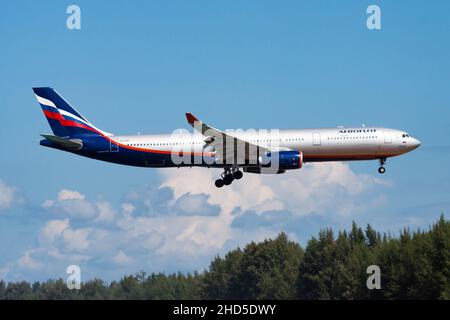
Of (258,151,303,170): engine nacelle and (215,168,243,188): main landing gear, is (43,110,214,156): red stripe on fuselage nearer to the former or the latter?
(215,168,243,188): main landing gear

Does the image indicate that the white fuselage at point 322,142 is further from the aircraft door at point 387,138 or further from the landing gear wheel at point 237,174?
the landing gear wheel at point 237,174

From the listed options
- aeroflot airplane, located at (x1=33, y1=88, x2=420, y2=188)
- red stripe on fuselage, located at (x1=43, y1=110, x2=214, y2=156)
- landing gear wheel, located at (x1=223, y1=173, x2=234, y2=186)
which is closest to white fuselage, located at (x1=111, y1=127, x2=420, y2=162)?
aeroflot airplane, located at (x1=33, y1=88, x2=420, y2=188)

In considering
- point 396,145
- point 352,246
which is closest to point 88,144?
point 396,145

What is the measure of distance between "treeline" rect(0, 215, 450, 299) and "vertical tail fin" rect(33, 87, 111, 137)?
39.7 m

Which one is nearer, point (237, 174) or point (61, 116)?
point (237, 174)

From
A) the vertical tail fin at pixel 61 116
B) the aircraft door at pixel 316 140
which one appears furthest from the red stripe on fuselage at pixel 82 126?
the aircraft door at pixel 316 140

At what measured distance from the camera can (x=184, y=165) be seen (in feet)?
303

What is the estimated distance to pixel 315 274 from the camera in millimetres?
150375

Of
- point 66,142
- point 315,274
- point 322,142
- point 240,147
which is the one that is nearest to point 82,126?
point 66,142

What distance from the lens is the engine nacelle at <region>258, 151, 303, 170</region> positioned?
8881 centimetres

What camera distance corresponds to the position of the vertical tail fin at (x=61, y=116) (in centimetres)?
9688

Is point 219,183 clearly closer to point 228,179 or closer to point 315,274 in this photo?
point 228,179

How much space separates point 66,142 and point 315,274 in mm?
67938

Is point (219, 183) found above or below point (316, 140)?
below
